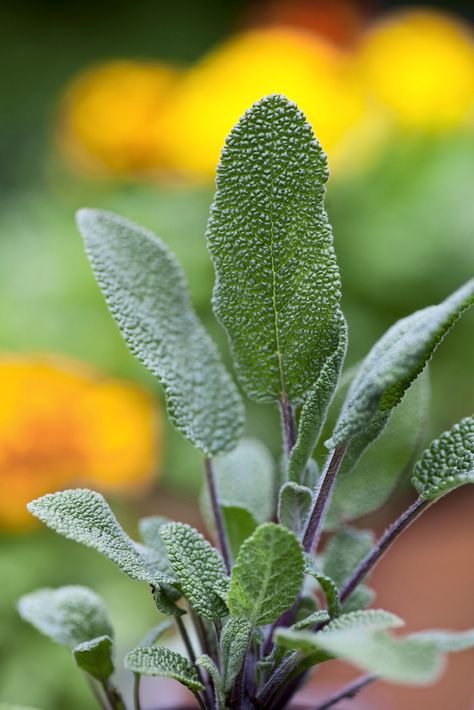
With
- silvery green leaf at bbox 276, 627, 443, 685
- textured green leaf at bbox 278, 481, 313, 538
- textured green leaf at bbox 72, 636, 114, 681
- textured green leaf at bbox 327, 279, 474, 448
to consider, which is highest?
textured green leaf at bbox 327, 279, 474, 448

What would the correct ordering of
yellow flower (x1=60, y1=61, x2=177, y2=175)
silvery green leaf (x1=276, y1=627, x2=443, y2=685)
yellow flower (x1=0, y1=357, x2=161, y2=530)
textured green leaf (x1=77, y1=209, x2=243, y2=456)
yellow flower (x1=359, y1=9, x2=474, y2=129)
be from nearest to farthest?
silvery green leaf (x1=276, y1=627, x2=443, y2=685) < textured green leaf (x1=77, y1=209, x2=243, y2=456) < yellow flower (x1=0, y1=357, x2=161, y2=530) < yellow flower (x1=359, y1=9, x2=474, y2=129) < yellow flower (x1=60, y1=61, x2=177, y2=175)

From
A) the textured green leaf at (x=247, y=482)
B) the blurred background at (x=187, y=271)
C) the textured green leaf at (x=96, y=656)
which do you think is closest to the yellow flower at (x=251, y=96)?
the blurred background at (x=187, y=271)

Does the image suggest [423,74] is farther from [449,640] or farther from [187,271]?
[449,640]

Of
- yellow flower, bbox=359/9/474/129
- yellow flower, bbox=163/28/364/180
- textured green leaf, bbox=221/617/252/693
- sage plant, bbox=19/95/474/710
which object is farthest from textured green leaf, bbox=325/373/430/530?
yellow flower, bbox=359/9/474/129

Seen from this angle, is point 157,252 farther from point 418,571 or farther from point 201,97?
point 201,97

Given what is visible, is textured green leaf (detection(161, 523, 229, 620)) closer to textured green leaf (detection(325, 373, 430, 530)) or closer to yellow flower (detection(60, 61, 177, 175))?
textured green leaf (detection(325, 373, 430, 530))
